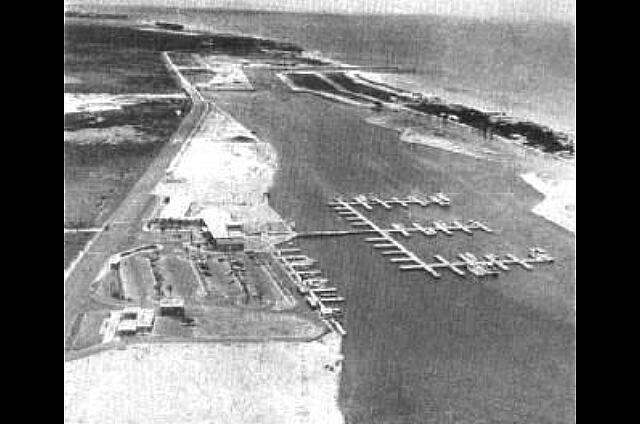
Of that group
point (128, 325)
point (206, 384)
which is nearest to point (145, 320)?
point (128, 325)

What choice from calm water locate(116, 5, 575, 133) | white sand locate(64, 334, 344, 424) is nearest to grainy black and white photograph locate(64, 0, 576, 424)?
white sand locate(64, 334, 344, 424)

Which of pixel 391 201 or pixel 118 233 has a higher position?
pixel 391 201

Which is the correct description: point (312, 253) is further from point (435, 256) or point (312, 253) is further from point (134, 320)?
point (134, 320)

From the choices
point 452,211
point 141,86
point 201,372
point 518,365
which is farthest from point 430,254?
point 141,86

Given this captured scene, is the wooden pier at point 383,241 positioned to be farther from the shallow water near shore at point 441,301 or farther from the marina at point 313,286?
the marina at point 313,286
